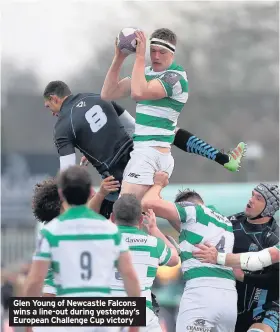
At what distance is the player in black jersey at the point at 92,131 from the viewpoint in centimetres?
950

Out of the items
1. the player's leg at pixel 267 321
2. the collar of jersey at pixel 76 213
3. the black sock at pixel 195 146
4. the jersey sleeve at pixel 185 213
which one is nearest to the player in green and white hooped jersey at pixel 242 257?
the jersey sleeve at pixel 185 213

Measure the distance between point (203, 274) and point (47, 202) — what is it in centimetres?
165

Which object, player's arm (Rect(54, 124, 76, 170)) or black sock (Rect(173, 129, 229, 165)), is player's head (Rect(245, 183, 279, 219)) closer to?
black sock (Rect(173, 129, 229, 165))

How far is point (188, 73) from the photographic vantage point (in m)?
40.6

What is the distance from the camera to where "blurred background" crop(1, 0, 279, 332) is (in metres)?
32.4

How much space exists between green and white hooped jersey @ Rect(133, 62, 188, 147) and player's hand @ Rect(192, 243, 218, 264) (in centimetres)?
109

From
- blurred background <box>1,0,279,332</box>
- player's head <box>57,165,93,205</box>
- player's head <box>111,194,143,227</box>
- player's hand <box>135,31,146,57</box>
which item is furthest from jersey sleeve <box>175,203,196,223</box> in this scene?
blurred background <box>1,0,279,332</box>

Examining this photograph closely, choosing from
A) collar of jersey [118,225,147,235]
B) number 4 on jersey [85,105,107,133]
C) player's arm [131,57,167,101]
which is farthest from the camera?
number 4 on jersey [85,105,107,133]

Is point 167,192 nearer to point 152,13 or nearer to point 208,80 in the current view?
point 152,13

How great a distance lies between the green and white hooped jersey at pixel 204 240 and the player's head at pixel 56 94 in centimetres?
154

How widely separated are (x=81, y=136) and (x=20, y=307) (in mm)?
2262

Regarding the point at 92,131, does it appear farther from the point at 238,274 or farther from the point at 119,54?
the point at 238,274

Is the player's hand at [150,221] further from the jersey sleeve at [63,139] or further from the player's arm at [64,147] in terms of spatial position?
the jersey sleeve at [63,139]

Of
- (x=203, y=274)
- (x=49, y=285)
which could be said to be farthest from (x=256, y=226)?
(x=49, y=285)
